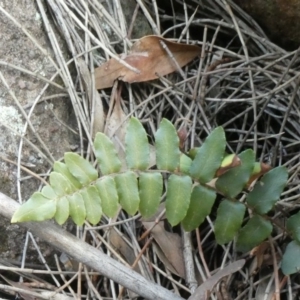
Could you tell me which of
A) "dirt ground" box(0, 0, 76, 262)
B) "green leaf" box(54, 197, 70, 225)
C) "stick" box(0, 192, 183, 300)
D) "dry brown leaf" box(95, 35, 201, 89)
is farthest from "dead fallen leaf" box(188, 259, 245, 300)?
"dry brown leaf" box(95, 35, 201, 89)

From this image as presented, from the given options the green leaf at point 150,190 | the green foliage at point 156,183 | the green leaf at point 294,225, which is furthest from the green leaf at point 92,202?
the green leaf at point 294,225

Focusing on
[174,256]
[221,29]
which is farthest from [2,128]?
[221,29]

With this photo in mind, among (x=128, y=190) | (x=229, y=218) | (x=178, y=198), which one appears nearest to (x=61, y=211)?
(x=128, y=190)

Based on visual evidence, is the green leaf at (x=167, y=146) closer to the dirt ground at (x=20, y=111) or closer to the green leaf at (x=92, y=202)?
the green leaf at (x=92, y=202)

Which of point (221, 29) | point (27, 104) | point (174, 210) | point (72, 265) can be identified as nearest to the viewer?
point (174, 210)

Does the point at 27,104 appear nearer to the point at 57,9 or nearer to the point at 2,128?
the point at 2,128

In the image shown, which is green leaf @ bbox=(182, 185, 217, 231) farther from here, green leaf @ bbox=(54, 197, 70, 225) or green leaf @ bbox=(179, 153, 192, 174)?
green leaf @ bbox=(54, 197, 70, 225)
